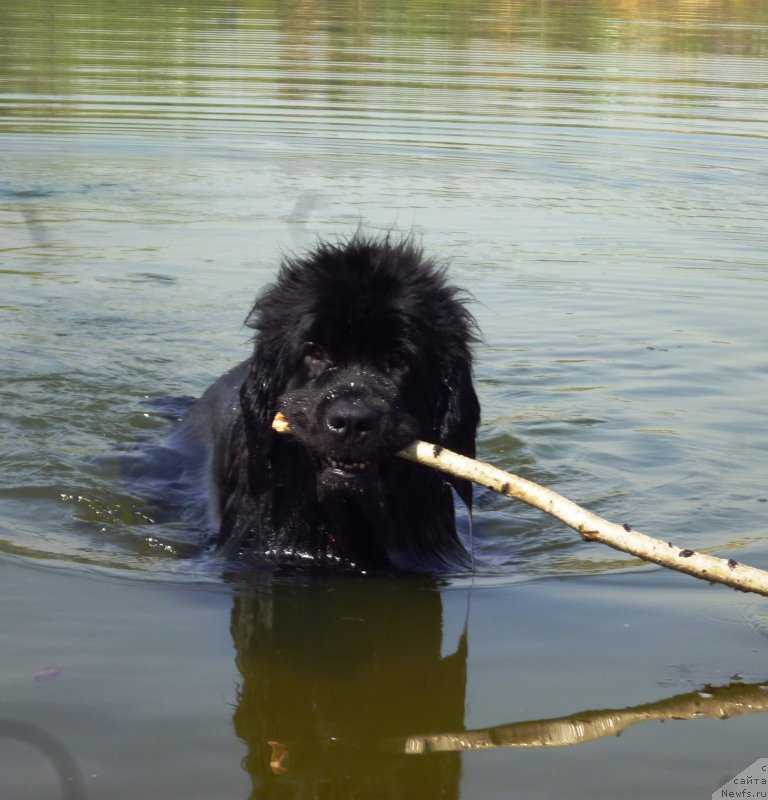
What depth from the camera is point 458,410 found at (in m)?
5.34

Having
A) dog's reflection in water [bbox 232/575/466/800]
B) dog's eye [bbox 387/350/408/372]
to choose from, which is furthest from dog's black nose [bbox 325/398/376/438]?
dog's reflection in water [bbox 232/575/466/800]

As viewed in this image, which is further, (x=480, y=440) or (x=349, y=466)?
(x=480, y=440)

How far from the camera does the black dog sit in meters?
5.00

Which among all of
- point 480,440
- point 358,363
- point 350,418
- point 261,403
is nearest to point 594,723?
point 350,418

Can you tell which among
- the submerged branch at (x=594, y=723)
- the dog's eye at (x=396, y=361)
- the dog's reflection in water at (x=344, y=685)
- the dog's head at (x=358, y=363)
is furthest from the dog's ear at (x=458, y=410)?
the submerged branch at (x=594, y=723)

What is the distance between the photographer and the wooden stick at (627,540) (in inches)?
173

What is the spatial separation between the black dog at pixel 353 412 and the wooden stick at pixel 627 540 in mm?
447

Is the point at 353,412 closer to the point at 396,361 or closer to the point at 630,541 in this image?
the point at 396,361

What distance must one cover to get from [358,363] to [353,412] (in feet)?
1.24

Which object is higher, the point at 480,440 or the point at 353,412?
the point at 353,412

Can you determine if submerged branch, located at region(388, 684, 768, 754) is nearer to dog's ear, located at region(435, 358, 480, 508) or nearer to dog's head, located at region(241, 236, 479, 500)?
dog's head, located at region(241, 236, 479, 500)

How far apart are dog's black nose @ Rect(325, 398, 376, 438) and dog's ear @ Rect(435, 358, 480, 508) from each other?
56 centimetres

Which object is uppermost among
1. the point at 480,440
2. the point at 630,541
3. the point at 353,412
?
the point at 353,412

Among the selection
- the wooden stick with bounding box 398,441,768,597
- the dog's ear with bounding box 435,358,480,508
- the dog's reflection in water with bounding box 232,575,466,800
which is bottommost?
the dog's reflection in water with bounding box 232,575,466,800
